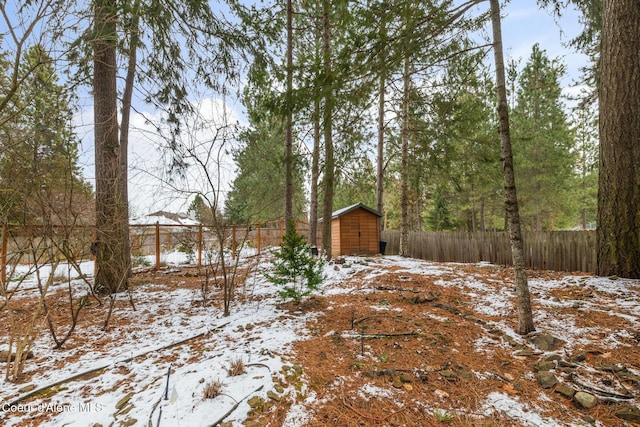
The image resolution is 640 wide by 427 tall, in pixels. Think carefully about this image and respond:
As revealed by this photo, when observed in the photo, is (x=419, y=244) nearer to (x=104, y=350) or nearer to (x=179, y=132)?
(x=179, y=132)

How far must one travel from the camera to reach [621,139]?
4.41m

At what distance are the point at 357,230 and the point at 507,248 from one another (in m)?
5.34

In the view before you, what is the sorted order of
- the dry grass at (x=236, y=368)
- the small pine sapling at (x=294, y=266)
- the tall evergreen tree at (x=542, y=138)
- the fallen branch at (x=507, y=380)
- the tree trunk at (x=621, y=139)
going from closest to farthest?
the fallen branch at (x=507, y=380) → the dry grass at (x=236, y=368) → the small pine sapling at (x=294, y=266) → the tree trunk at (x=621, y=139) → the tall evergreen tree at (x=542, y=138)

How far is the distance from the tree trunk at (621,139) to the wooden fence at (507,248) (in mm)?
622

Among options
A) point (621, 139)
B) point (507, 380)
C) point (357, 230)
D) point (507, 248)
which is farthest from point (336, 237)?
point (507, 380)

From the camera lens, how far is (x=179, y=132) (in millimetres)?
4812

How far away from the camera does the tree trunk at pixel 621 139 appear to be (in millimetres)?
4281

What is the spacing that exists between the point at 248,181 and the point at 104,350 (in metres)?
13.0

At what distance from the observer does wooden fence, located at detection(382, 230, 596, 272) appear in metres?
5.74

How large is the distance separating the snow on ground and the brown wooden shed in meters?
6.80

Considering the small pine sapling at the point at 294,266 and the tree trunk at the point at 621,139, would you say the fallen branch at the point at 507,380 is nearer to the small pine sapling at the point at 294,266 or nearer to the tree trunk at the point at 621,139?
the small pine sapling at the point at 294,266

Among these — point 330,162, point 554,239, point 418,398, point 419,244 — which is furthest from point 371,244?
point 418,398

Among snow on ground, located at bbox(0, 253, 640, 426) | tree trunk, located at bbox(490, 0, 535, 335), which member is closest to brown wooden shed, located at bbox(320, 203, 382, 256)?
snow on ground, located at bbox(0, 253, 640, 426)

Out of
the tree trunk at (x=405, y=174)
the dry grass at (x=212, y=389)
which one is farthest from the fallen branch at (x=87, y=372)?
the tree trunk at (x=405, y=174)
